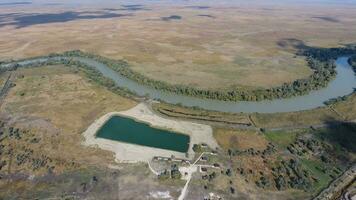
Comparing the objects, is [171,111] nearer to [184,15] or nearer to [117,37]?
[117,37]

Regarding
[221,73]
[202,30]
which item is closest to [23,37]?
[202,30]

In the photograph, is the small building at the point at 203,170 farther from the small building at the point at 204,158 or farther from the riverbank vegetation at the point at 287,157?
the small building at the point at 204,158

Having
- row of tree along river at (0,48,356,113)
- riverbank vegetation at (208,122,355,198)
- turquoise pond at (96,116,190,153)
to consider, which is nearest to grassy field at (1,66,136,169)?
turquoise pond at (96,116,190,153)

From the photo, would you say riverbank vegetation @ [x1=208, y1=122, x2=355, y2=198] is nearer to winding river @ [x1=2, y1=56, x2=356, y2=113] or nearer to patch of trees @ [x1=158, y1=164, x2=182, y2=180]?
patch of trees @ [x1=158, y1=164, x2=182, y2=180]

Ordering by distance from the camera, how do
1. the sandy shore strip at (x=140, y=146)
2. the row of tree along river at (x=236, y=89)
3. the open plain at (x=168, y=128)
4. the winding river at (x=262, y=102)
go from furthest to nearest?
the row of tree along river at (x=236, y=89), the winding river at (x=262, y=102), the sandy shore strip at (x=140, y=146), the open plain at (x=168, y=128)

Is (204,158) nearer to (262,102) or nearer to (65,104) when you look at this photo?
(262,102)

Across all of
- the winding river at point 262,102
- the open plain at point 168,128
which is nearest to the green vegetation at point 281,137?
the open plain at point 168,128
